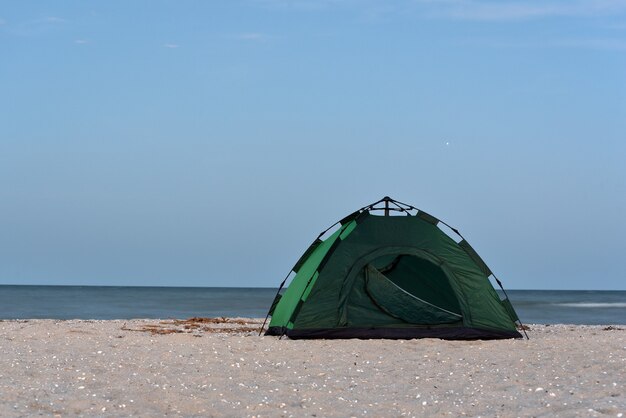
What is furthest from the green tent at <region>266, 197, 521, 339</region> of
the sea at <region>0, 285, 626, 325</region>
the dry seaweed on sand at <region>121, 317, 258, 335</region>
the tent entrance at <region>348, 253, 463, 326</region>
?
the sea at <region>0, 285, 626, 325</region>

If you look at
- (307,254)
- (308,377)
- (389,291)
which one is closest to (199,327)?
(307,254)

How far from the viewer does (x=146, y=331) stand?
18.8 meters

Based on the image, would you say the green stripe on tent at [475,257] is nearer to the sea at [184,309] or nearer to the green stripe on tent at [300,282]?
the green stripe on tent at [300,282]

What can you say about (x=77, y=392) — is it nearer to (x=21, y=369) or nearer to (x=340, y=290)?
(x=21, y=369)

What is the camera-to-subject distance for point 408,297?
1638cm

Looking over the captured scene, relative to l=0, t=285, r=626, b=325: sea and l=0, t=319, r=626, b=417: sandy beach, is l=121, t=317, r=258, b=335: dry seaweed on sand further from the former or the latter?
l=0, t=285, r=626, b=325: sea

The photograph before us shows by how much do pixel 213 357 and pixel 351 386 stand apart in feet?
9.50

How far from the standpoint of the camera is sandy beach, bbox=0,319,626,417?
9398mm

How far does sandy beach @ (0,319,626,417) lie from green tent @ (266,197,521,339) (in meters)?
0.64

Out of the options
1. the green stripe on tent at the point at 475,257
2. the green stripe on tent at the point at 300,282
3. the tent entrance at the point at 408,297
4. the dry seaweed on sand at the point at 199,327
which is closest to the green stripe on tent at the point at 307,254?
the green stripe on tent at the point at 300,282

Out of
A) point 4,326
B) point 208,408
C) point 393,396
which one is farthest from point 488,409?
point 4,326

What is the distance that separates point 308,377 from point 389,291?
5009 mm

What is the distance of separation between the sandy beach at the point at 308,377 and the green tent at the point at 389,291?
639mm

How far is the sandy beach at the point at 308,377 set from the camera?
940cm
